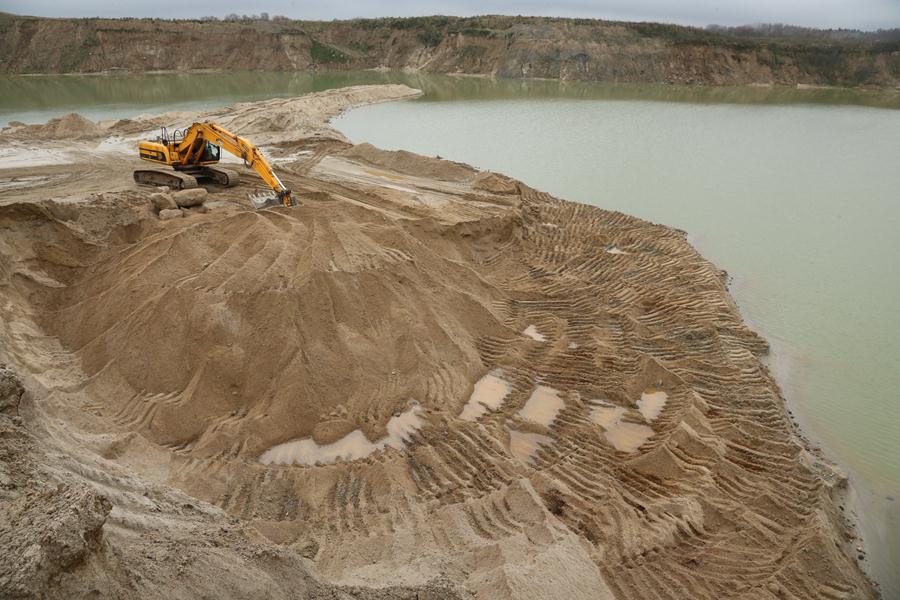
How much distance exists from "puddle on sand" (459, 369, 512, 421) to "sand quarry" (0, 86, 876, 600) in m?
→ 0.06

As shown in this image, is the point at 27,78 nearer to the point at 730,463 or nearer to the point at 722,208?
the point at 722,208

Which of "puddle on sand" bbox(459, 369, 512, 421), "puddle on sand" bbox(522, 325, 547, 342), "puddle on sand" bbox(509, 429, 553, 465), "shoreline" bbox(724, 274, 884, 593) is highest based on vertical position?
"puddle on sand" bbox(522, 325, 547, 342)

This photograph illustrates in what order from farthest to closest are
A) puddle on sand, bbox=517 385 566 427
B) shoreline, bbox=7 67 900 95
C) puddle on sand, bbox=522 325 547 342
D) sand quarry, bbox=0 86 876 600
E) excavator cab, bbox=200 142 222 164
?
shoreline, bbox=7 67 900 95 < excavator cab, bbox=200 142 222 164 < puddle on sand, bbox=522 325 547 342 < puddle on sand, bbox=517 385 566 427 < sand quarry, bbox=0 86 876 600

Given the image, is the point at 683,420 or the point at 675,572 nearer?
the point at 675,572

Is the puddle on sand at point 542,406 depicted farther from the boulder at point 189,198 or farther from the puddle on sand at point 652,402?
the boulder at point 189,198

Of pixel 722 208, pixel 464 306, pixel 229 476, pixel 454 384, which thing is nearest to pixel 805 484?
pixel 454 384

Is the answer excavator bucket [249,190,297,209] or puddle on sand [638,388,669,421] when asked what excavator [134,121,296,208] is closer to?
excavator bucket [249,190,297,209]

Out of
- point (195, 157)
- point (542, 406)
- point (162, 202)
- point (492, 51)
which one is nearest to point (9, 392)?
point (542, 406)

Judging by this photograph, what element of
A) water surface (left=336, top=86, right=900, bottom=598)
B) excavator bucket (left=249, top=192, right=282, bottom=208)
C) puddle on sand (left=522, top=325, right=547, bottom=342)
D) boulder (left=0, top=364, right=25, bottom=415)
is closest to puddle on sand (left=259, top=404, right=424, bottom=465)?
boulder (left=0, top=364, right=25, bottom=415)

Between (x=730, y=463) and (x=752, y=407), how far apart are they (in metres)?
1.62

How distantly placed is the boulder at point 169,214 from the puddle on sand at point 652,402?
8.37 metres

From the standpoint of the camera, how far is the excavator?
11.9 meters

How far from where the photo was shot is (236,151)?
11.9 metres

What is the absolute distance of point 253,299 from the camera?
24.8 ft
